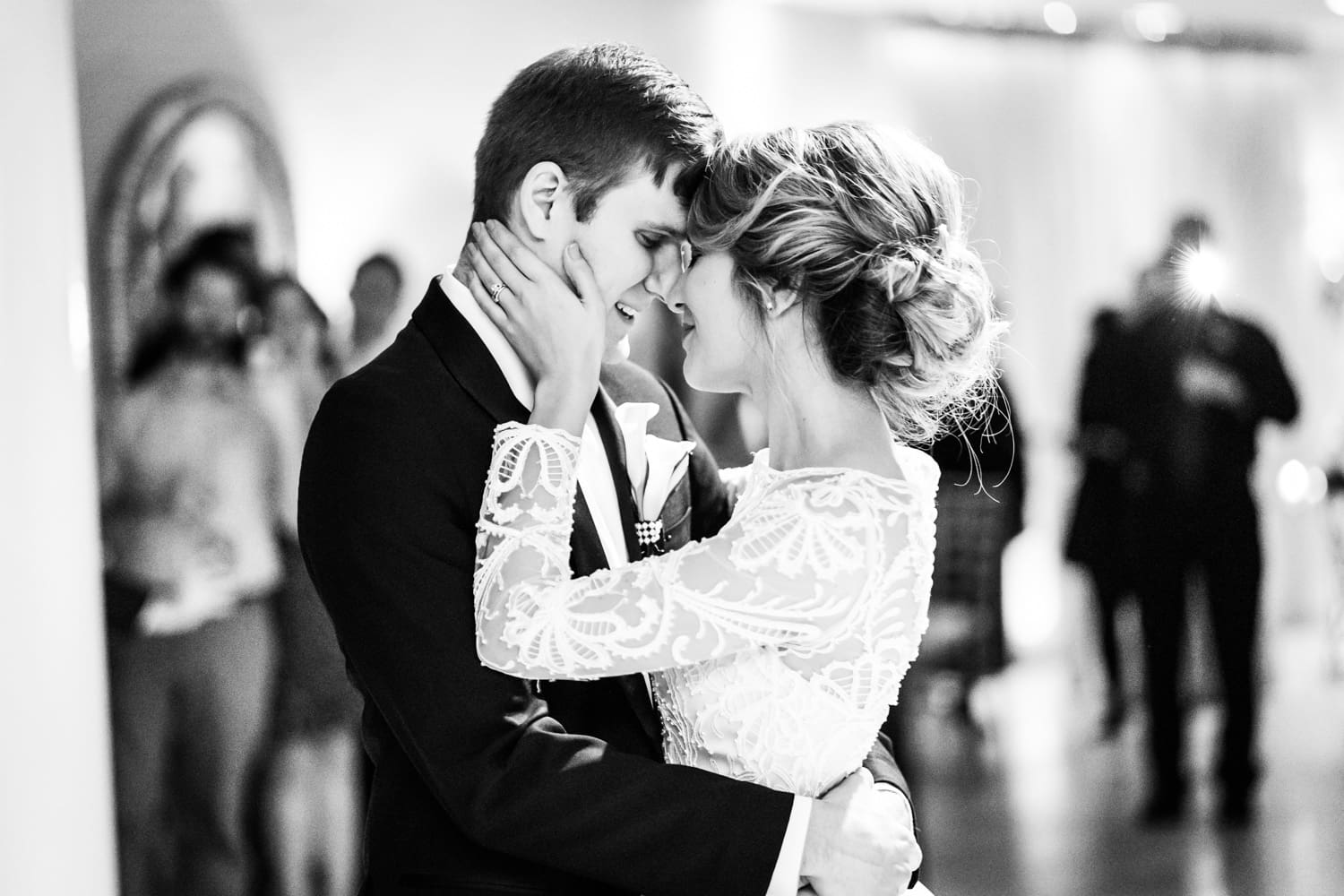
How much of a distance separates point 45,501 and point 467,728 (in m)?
2.08

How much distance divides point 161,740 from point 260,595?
50cm

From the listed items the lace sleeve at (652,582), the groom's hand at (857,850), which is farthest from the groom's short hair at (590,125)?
the groom's hand at (857,850)

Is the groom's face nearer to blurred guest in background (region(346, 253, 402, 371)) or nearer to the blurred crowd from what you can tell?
the blurred crowd

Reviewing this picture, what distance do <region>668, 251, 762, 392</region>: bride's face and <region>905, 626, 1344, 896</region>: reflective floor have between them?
2.70 metres

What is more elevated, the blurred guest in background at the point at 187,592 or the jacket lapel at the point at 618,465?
the jacket lapel at the point at 618,465

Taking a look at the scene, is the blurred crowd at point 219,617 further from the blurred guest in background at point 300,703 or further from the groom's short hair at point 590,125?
the groom's short hair at point 590,125

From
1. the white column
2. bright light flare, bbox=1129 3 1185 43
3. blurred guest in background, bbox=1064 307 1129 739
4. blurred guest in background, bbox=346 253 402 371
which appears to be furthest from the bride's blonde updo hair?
bright light flare, bbox=1129 3 1185 43

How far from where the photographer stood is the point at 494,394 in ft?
4.96

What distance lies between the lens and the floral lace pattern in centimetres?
138

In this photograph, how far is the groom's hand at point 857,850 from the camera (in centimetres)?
144

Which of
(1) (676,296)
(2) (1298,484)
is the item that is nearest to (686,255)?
(1) (676,296)

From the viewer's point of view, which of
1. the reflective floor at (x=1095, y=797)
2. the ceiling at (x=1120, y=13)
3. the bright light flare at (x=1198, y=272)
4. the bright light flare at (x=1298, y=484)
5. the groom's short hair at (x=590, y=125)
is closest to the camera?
the groom's short hair at (x=590, y=125)

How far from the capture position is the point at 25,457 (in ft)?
10.0

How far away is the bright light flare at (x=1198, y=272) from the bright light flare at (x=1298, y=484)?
4.73ft
